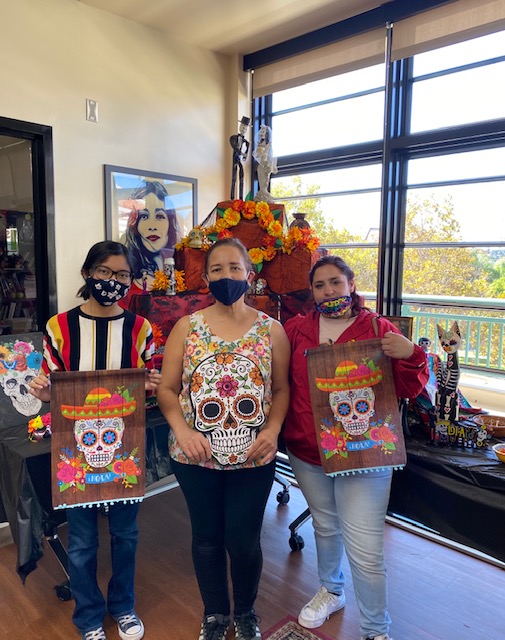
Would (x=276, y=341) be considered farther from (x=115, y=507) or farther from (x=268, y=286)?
(x=268, y=286)

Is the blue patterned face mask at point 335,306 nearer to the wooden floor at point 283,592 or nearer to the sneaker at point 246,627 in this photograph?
the wooden floor at point 283,592

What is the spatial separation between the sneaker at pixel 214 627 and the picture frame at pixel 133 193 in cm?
246

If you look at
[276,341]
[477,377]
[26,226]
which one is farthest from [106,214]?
[477,377]

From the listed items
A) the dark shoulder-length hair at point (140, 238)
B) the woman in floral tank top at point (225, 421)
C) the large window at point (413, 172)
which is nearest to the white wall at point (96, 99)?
the dark shoulder-length hair at point (140, 238)

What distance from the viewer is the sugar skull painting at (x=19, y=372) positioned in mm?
2203

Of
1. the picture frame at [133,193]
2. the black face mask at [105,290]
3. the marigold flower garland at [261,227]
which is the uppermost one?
the picture frame at [133,193]

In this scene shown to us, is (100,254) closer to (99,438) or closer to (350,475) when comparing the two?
(99,438)

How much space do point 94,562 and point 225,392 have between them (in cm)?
84

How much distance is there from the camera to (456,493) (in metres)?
1.80

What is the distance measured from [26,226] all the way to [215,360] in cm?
203

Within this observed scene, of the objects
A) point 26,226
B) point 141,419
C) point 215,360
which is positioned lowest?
point 141,419

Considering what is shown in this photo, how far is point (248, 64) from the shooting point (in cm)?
401

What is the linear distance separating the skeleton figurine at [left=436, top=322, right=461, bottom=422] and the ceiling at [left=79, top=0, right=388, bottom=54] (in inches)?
94.0

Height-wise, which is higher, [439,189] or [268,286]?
[439,189]
